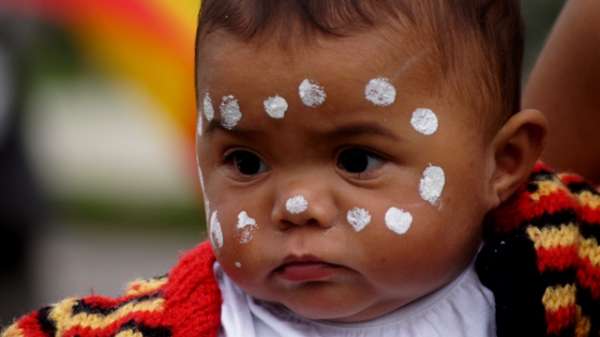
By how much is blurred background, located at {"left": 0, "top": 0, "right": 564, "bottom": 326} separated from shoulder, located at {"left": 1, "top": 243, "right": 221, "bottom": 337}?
14.3ft

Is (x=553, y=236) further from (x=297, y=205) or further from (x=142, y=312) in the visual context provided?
(x=142, y=312)

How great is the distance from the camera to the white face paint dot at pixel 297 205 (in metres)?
2.72

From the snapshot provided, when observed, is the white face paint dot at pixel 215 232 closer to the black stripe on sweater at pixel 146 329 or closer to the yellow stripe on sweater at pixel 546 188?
the black stripe on sweater at pixel 146 329

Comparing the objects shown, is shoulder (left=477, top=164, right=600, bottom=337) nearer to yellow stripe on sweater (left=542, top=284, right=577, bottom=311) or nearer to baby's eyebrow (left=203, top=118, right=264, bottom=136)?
yellow stripe on sweater (left=542, top=284, right=577, bottom=311)

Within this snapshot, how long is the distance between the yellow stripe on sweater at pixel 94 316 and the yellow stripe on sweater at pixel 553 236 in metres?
0.82

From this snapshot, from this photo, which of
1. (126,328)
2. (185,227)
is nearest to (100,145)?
(185,227)

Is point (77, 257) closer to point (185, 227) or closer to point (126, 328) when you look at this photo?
point (185, 227)

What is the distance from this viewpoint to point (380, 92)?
2727mm

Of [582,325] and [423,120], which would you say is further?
[582,325]

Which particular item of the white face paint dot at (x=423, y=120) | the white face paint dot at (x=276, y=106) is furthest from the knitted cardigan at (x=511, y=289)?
the white face paint dot at (x=276, y=106)

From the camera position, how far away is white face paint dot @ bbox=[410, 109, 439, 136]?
2.77 m

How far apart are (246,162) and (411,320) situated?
0.51 meters

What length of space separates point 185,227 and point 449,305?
6.64 m

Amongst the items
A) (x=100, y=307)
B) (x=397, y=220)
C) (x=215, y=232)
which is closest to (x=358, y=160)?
(x=397, y=220)
